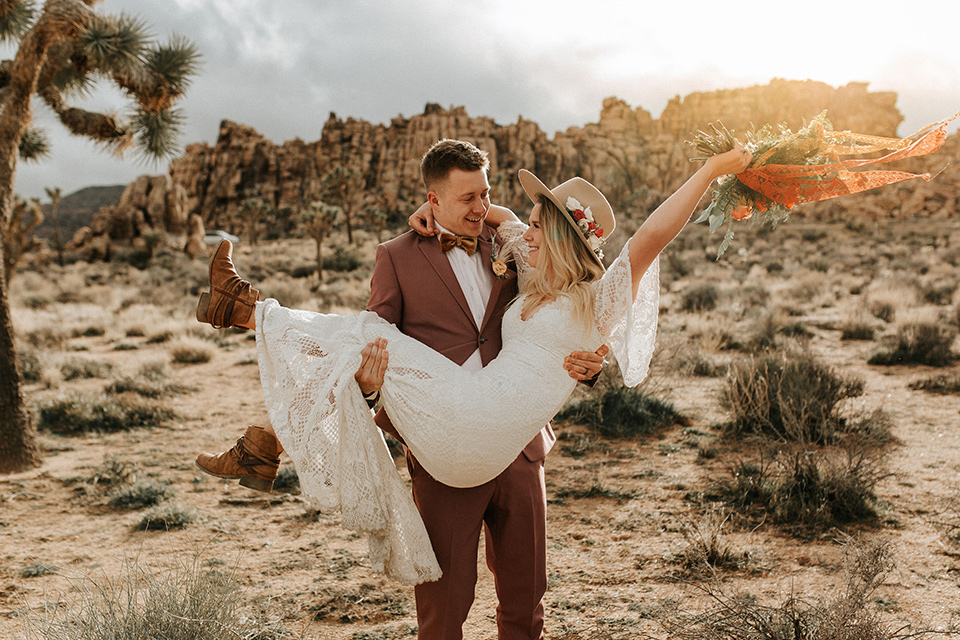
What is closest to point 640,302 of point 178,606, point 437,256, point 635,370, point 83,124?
point 635,370

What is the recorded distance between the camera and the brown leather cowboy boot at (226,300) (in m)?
2.68

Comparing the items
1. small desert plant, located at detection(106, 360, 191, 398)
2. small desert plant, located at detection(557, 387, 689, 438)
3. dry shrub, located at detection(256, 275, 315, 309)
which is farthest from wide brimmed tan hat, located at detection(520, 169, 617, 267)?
dry shrub, located at detection(256, 275, 315, 309)

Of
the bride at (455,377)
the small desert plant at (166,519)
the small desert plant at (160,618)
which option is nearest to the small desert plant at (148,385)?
the small desert plant at (166,519)

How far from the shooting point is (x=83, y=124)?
744cm

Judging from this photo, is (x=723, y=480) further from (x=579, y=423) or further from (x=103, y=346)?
(x=103, y=346)

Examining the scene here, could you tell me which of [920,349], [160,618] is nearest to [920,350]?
[920,349]

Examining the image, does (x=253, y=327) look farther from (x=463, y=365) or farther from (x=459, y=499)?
(x=459, y=499)

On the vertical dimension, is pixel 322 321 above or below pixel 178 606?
above

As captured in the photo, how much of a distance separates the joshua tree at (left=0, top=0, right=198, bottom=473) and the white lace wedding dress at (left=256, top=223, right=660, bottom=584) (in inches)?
201

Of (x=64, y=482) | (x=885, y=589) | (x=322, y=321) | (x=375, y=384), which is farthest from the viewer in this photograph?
(x=64, y=482)

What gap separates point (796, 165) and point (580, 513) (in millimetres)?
3675

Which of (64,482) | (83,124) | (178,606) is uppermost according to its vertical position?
(83,124)

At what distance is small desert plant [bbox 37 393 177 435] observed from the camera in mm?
7938

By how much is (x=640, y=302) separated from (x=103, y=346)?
47.9 feet
